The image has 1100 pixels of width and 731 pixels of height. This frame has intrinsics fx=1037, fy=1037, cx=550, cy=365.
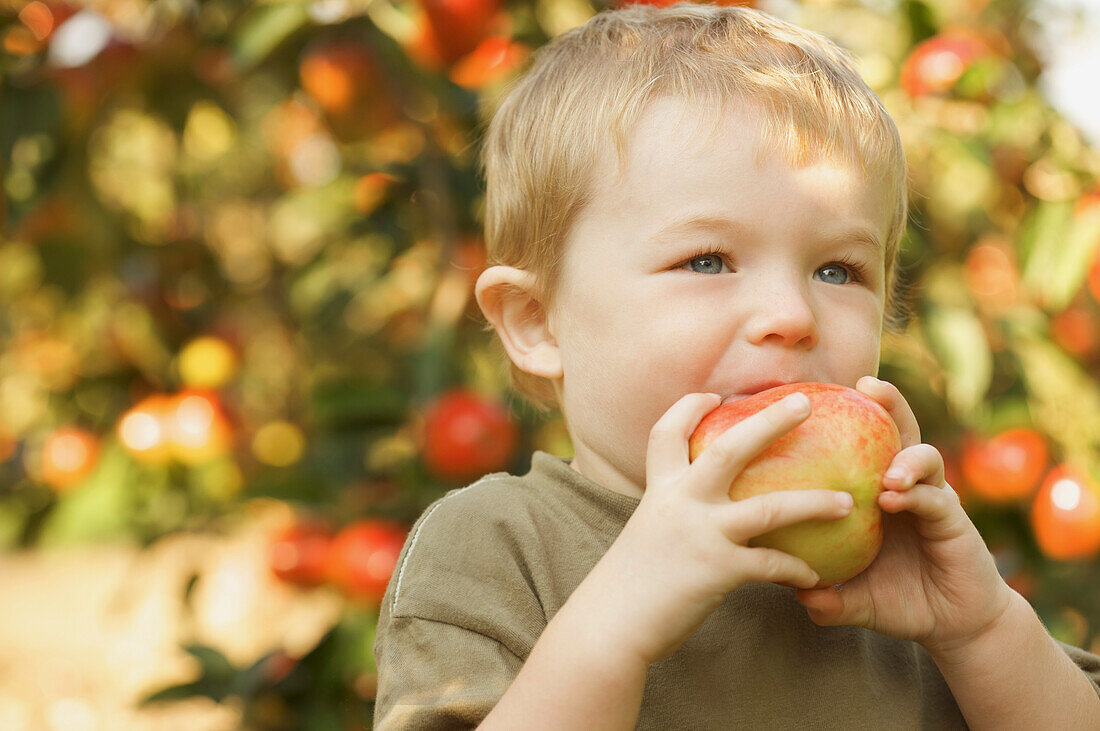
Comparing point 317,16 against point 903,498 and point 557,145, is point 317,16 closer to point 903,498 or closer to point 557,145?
point 557,145

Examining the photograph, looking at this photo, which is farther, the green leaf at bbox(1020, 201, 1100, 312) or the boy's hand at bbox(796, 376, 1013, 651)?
the green leaf at bbox(1020, 201, 1100, 312)

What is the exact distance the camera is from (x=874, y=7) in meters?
1.75

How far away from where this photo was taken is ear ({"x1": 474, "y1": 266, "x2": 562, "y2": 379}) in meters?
0.92

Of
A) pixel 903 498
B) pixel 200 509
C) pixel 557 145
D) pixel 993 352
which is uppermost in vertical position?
pixel 557 145

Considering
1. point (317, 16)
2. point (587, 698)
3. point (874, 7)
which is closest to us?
point (587, 698)

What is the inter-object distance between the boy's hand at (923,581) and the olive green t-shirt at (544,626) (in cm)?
8

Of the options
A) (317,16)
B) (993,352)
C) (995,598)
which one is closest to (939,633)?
(995,598)

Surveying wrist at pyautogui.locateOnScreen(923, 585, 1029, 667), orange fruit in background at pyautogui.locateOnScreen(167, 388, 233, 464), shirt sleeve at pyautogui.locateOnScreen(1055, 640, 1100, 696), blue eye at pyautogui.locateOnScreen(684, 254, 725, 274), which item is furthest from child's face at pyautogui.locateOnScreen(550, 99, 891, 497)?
orange fruit in background at pyautogui.locateOnScreen(167, 388, 233, 464)

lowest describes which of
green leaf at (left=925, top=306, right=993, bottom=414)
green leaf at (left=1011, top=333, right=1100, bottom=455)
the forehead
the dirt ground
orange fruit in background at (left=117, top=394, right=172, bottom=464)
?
the dirt ground

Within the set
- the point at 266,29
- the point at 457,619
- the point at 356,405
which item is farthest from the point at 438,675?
the point at 266,29

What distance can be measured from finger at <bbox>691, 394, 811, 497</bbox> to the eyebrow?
0.17 meters

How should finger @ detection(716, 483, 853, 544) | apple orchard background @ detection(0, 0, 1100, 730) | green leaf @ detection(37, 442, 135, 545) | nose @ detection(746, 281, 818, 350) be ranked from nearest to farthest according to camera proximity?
finger @ detection(716, 483, 853, 544) → nose @ detection(746, 281, 818, 350) → apple orchard background @ detection(0, 0, 1100, 730) → green leaf @ detection(37, 442, 135, 545)

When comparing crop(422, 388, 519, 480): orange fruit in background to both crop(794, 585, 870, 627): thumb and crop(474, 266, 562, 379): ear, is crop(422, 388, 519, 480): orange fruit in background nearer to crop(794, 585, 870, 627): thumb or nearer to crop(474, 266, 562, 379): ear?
crop(474, 266, 562, 379): ear

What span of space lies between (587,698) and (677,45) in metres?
0.55
